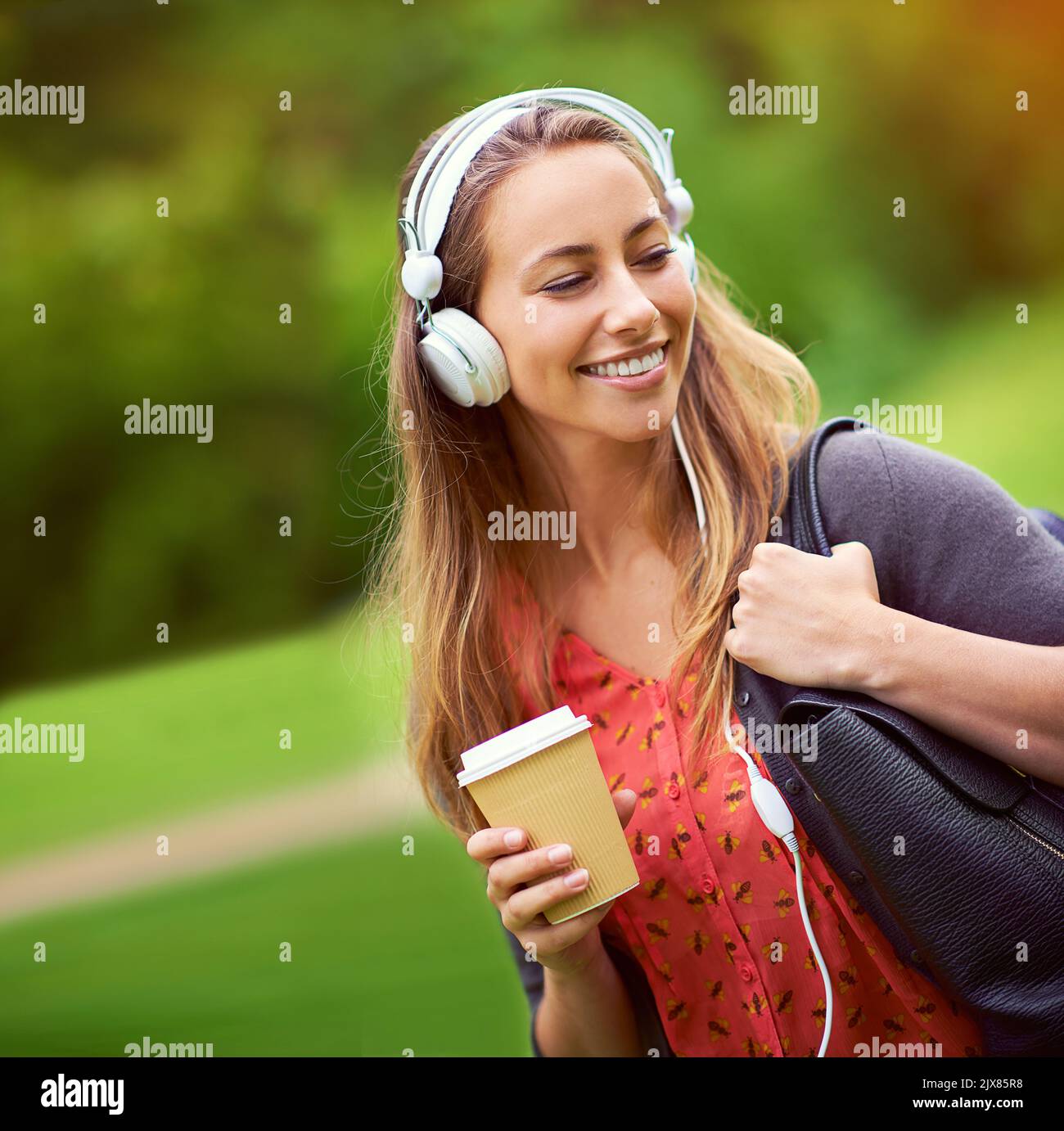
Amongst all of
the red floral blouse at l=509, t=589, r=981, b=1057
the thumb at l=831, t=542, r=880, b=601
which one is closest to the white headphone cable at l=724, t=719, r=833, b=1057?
the red floral blouse at l=509, t=589, r=981, b=1057

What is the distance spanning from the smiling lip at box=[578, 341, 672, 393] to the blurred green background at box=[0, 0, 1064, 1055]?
2.52 ft

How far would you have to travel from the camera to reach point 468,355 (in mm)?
1246

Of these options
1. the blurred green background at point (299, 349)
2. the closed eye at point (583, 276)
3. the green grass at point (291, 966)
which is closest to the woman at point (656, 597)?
the closed eye at point (583, 276)

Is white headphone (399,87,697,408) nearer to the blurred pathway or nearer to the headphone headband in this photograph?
the headphone headband

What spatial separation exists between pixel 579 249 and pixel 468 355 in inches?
7.4

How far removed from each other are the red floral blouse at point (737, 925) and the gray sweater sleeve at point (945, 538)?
26 cm

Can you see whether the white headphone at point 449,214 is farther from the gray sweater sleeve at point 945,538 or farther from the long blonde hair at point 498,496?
the gray sweater sleeve at point 945,538

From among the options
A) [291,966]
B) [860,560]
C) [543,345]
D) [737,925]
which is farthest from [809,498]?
[291,966]

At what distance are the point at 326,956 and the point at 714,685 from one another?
1.38 meters

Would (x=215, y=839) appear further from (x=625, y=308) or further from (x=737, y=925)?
(x=625, y=308)

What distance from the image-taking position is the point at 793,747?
3.45ft

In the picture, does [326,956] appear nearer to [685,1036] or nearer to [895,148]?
[685,1036]

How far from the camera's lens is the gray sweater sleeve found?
1098 millimetres
